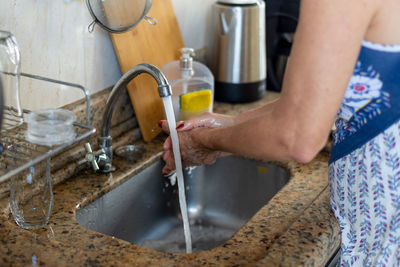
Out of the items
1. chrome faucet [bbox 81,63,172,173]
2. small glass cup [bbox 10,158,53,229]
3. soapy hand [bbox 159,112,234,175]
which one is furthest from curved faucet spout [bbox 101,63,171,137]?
small glass cup [bbox 10,158,53,229]

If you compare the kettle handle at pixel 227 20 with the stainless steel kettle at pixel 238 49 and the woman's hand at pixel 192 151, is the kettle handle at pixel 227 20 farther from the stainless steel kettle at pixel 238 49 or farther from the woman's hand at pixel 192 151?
the woman's hand at pixel 192 151

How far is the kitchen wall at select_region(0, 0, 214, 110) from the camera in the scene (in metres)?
1.14

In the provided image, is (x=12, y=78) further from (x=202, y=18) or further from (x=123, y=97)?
(x=202, y=18)

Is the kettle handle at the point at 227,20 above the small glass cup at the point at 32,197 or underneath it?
above

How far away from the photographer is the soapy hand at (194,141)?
3.69ft

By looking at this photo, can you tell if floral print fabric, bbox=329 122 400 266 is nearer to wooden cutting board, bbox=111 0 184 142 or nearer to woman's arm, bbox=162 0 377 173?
woman's arm, bbox=162 0 377 173

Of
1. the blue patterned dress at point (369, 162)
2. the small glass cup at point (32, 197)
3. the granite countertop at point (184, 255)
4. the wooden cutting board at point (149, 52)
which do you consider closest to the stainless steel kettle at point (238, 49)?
the wooden cutting board at point (149, 52)

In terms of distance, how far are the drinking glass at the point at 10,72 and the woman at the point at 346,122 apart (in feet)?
1.17

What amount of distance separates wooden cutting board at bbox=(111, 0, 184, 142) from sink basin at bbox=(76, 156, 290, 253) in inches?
6.1

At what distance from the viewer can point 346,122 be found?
0.98 m

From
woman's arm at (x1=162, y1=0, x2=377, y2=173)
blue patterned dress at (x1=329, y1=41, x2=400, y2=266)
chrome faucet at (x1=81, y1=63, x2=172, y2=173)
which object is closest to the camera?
woman's arm at (x1=162, y1=0, x2=377, y2=173)

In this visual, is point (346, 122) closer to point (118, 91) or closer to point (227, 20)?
point (118, 91)

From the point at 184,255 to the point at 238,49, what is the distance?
0.91 meters

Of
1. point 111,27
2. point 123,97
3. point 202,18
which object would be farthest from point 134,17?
A: point 202,18
